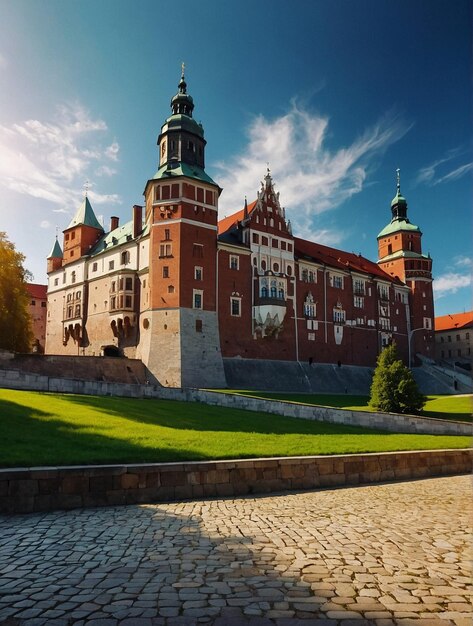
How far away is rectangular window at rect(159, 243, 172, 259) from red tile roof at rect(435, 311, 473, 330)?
71697 mm

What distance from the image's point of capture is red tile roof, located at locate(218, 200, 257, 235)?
62.8 metres

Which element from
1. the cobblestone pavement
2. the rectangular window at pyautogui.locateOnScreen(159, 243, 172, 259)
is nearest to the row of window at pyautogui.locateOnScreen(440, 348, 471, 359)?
the rectangular window at pyautogui.locateOnScreen(159, 243, 172, 259)

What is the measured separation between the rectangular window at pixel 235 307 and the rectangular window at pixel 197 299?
4.44m

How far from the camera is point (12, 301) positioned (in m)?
47.2

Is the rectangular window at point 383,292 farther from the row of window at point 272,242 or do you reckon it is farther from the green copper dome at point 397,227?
the row of window at point 272,242

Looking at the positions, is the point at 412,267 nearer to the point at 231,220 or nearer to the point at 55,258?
the point at 231,220

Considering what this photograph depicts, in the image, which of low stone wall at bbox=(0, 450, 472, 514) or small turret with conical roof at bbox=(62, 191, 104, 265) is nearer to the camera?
low stone wall at bbox=(0, 450, 472, 514)

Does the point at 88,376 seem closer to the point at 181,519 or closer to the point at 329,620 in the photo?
the point at 181,519

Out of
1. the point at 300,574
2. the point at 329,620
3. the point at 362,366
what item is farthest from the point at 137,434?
the point at 362,366

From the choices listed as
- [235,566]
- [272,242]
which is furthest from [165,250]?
[235,566]

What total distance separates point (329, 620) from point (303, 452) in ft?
39.0

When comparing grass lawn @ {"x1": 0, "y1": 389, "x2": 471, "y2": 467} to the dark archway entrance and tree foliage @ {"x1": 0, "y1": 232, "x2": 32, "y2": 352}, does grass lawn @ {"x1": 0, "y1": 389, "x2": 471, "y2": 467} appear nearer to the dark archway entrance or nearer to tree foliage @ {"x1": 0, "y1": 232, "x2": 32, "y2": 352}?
tree foliage @ {"x1": 0, "y1": 232, "x2": 32, "y2": 352}

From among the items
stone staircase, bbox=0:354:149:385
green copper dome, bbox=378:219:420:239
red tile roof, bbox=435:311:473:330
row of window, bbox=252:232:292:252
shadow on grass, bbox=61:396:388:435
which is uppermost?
green copper dome, bbox=378:219:420:239

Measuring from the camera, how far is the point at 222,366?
2023 inches
